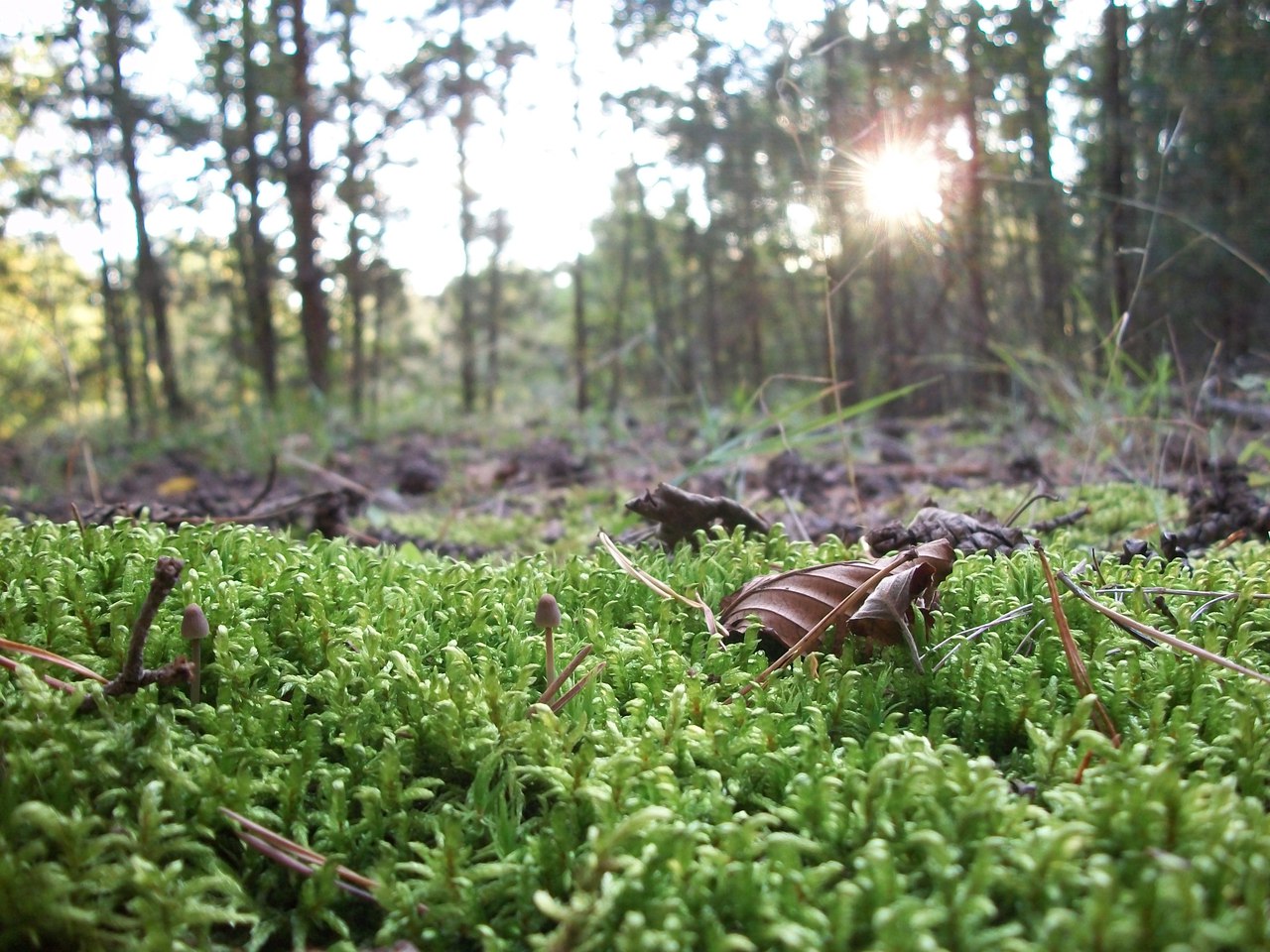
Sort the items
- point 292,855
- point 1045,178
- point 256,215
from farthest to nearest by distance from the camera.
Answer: point 256,215
point 1045,178
point 292,855

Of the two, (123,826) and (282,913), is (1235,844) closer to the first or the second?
Answer: (282,913)

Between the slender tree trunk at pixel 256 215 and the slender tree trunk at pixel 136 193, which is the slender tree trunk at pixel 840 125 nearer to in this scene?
the slender tree trunk at pixel 256 215

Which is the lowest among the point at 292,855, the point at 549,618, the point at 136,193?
the point at 292,855

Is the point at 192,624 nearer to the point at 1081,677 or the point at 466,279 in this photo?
the point at 1081,677

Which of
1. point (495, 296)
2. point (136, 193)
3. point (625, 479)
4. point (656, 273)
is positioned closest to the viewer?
point (625, 479)

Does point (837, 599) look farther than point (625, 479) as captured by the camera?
No

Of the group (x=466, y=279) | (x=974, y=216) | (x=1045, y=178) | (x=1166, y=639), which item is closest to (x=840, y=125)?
(x=974, y=216)
